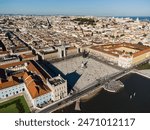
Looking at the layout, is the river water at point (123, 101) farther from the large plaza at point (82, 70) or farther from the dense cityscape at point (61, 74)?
the large plaza at point (82, 70)

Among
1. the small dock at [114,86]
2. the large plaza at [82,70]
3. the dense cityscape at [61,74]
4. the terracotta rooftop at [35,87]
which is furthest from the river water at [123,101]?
the large plaza at [82,70]

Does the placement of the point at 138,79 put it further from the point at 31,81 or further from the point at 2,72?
the point at 2,72

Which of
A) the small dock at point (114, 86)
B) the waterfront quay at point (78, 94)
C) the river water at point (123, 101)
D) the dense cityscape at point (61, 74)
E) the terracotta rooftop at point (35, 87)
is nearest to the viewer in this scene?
the river water at point (123, 101)

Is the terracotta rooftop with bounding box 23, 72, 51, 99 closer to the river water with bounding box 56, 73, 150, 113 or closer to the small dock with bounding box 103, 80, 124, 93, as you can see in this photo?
the river water with bounding box 56, 73, 150, 113

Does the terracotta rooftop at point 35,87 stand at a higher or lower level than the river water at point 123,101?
higher

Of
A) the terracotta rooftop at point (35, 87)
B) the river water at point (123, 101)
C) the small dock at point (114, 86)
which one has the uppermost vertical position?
the terracotta rooftop at point (35, 87)

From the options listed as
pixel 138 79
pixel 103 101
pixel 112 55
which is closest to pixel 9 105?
pixel 103 101

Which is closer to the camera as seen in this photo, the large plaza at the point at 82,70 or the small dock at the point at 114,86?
the small dock at the point at 114,86

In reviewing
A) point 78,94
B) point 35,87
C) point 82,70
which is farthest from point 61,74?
point 35,87
